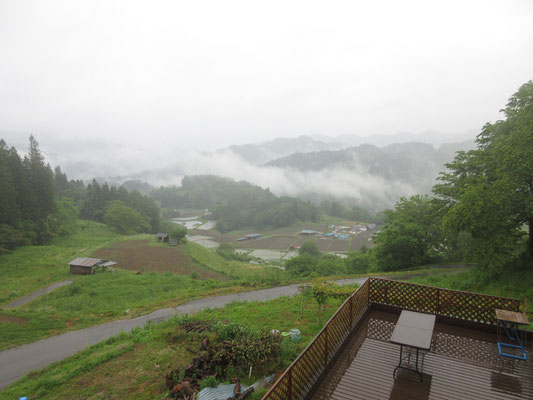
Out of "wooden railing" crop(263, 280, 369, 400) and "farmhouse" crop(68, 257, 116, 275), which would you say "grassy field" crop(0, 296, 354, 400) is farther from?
"farmhouse" crop(68, 257, 116, 275)

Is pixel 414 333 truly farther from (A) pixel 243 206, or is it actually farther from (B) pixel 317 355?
(A) pixel 243 206

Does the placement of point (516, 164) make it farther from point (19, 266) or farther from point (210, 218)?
point (210, 218)

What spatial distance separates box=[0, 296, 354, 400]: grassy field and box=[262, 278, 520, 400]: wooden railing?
2177 millimetres

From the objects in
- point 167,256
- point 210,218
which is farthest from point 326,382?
point 210,218

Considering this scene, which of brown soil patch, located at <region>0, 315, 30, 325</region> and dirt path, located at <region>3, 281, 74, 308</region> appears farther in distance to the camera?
dirt path, located at <region>3, 281, 74, 308</region>

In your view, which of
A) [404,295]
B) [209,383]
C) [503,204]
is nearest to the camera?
[209,383]

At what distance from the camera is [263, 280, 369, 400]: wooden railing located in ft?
17.5

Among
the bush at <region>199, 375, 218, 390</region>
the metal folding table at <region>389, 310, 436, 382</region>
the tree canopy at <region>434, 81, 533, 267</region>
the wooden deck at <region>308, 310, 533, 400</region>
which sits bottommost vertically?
the bush at <region>199, 375, 218, 390</region>

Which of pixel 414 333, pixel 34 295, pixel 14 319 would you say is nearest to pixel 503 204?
pixel 414 333

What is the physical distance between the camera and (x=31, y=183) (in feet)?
155

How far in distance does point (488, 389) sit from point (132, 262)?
38.6 m

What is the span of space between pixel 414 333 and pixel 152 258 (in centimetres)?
3947

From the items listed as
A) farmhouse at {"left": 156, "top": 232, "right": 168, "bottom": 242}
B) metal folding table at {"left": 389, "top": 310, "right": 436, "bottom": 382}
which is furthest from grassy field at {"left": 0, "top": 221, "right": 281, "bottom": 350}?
metal folding table at {"left": 389, "top": 310, "right": 436, "bottom": 382}

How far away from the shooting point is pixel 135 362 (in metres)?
10.5
